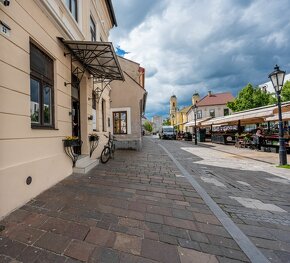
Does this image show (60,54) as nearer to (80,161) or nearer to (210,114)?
(80,161)

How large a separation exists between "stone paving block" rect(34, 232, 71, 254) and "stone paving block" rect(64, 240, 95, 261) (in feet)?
0.25

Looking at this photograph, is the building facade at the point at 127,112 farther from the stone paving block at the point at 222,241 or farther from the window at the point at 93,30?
the stone paving block at the point at 222,241

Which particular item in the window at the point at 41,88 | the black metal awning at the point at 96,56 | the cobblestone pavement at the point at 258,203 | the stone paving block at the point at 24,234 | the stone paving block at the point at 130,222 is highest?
the black metal awning at the point at 96,56

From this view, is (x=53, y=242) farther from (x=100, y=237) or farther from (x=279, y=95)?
(x=279, y=95)

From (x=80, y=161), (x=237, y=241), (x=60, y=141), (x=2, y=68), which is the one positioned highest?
(x=2, y=68)

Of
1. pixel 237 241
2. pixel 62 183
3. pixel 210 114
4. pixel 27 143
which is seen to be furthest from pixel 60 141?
pixel 210 114

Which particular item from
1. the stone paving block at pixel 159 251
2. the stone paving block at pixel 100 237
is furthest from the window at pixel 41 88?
the stone paving block at pixel 159 251

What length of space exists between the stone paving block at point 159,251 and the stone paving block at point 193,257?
2.6 inches

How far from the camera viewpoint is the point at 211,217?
9.93ft

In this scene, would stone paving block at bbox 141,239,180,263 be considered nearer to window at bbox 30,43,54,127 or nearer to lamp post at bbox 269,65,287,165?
window at bbox 30,43,54,127

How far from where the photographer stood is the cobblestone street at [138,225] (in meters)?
2.06

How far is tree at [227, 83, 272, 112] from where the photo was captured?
99.3 feet

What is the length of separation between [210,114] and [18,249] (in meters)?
52.6

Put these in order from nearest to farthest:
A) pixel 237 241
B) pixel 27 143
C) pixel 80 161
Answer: pixel 237 241 < pixel 27 143 < pixel 80 161
